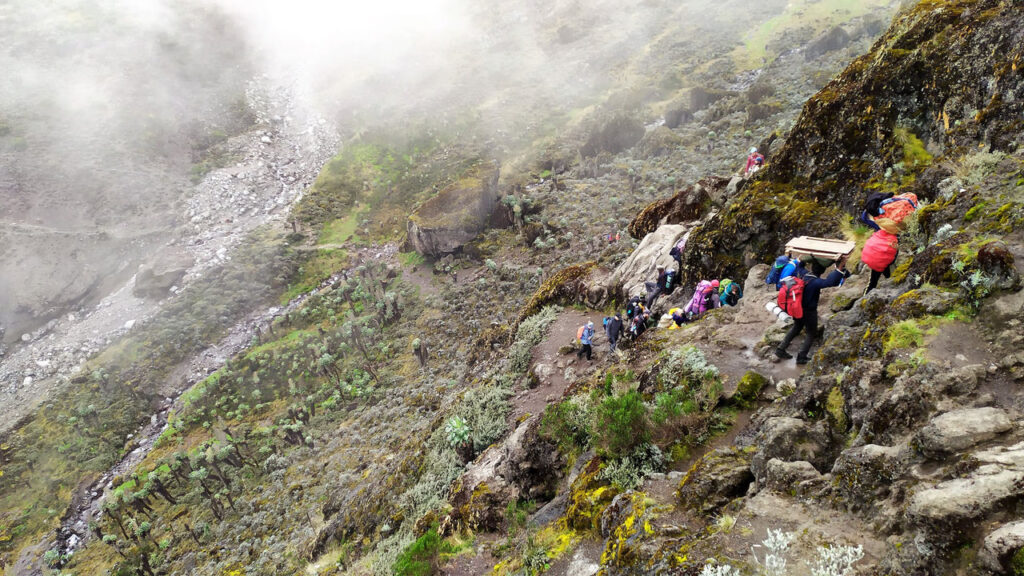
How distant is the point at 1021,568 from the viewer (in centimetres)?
256

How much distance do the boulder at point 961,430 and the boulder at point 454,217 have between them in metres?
33.6

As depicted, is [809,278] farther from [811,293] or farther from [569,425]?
[569,425]

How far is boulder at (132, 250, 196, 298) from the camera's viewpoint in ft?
124

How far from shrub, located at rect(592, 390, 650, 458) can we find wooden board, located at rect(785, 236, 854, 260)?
3941 mm

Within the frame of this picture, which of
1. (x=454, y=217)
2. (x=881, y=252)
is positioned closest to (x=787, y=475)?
(x=881, y=252)

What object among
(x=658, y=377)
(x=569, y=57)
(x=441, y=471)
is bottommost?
(x=441, y=471)

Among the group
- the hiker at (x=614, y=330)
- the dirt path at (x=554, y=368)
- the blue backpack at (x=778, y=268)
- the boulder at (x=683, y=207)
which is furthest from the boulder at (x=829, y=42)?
the blue backpack at (x=778, y=268)

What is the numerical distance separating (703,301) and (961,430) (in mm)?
7529

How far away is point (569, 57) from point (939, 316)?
68126 millimetres

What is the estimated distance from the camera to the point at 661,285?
13.6 m

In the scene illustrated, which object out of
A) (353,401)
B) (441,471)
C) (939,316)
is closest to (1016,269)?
Answer: (939,316)

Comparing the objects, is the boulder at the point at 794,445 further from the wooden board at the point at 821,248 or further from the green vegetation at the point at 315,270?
the green vegetation at the point at 315,270

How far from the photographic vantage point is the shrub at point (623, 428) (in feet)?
24.1

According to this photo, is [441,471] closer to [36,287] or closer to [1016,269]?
[1016,269]
